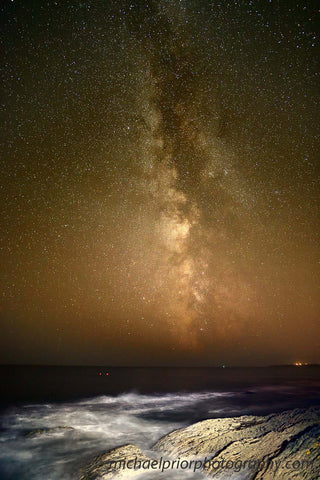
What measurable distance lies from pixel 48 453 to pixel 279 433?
806 cm

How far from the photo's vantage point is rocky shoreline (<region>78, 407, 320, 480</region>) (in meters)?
6.06

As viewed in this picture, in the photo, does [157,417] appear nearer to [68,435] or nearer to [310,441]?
[68,435]

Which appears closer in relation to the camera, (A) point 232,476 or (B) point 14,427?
(A) point 232,476

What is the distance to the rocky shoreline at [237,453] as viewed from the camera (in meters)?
6.06

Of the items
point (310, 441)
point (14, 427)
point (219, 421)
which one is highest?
point (310, 441)

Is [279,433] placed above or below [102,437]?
above

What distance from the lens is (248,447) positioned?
743cm

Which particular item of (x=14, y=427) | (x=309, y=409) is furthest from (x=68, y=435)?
(x=309, y=409)

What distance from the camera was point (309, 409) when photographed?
29.7 ft

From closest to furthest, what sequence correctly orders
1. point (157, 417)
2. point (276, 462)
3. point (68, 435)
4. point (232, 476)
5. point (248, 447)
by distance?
point (276, 462) → point (232, 476) → point (248, 447) → point (68, 435) → point (157, 417)

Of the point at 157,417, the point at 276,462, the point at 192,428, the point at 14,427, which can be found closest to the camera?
the point at 276,462

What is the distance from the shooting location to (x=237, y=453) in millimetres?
7305

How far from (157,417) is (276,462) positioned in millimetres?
13286

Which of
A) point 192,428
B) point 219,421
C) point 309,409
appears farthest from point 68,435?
point 309,409
